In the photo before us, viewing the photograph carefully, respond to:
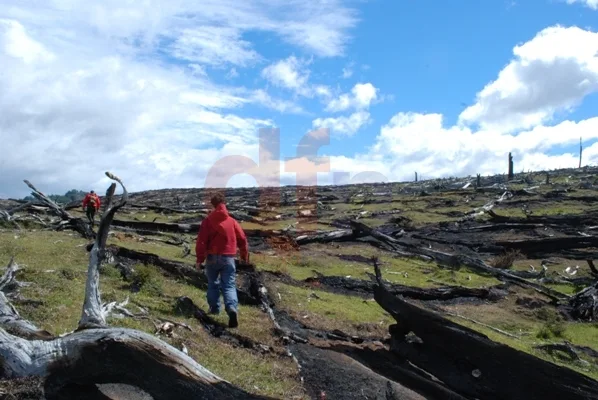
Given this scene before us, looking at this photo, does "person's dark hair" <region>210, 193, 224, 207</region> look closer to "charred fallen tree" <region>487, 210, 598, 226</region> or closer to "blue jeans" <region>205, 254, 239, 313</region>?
"blue jeans" <region>205, 254, 239, 313</region>

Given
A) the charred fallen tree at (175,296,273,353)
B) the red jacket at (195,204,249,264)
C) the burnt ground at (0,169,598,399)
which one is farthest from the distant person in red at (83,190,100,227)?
the red jacket at (195,204,249,264)

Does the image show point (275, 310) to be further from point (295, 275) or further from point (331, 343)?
point (295, 275)

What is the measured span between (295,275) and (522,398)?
38.5 feet

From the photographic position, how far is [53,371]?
569 cm

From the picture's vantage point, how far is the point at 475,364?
7.29m

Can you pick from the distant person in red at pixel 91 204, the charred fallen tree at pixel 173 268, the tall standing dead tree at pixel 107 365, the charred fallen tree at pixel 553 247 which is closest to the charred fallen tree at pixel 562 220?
the charred fallen tree at pixel 553 247

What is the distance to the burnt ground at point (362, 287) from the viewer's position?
28.8 feet

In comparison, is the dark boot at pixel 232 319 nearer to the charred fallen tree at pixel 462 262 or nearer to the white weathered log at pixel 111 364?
the white weathered log at pixel 111 364

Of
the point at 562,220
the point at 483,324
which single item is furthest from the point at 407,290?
the point at 562,220

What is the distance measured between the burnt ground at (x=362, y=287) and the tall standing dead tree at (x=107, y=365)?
32 centimetres

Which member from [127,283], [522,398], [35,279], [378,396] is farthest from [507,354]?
[35,279]

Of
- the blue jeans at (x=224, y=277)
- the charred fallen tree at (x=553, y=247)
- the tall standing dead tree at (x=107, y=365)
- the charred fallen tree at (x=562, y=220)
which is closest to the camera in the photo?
the tall standing dead tree at (x=107, y=365)

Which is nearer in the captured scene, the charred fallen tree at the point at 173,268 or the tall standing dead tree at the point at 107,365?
the tall standing dead tree at the point at 107,365

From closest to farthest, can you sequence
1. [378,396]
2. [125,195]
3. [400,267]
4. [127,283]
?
[125,195] < [378,396] < [127,283] < [400,267]
